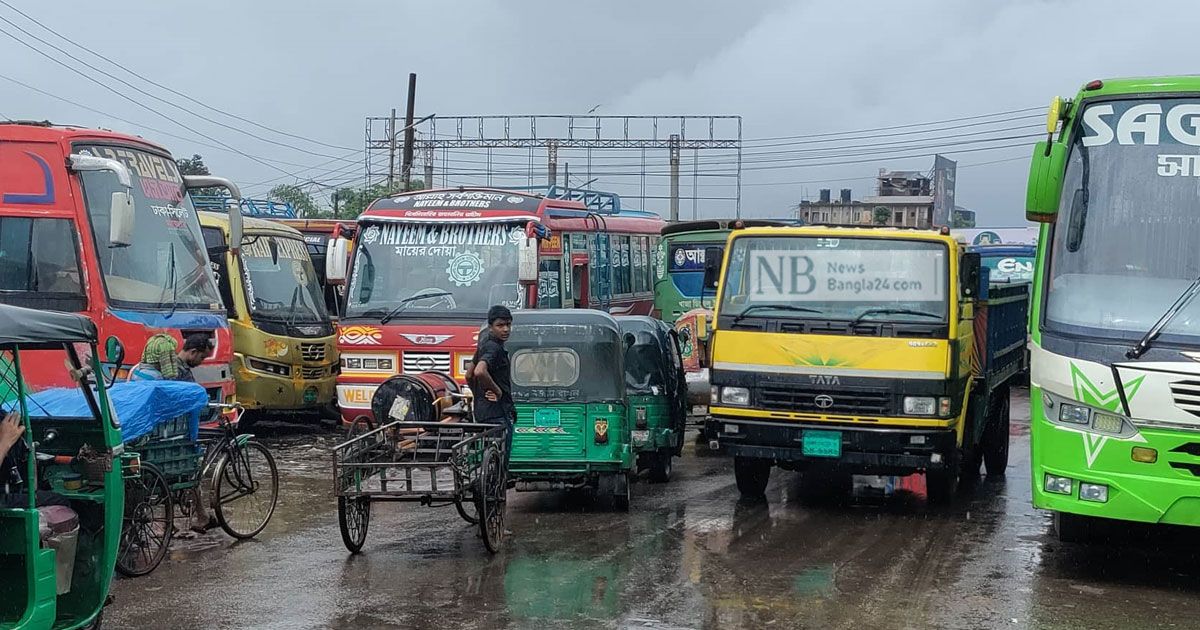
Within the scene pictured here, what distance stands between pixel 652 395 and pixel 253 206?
1323 centimetres

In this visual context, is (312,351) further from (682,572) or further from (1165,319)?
(1165,319)

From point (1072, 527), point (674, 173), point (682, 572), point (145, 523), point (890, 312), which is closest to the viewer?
point (145, 523)

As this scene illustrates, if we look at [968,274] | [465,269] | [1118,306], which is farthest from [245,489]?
[1118,306]

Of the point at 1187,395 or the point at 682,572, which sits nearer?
the point at 1187,395

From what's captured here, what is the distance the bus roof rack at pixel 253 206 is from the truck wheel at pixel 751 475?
13.5m

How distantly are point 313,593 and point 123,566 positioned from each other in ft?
4.55

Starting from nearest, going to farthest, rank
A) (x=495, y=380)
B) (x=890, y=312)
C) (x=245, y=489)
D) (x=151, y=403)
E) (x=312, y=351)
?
(x=151, y=403) → (x=495, y=380) → (x=245, y=489) → (x=890, y=312) → (x=312, y=351)

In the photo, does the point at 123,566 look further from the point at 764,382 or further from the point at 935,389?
the point at 935,389

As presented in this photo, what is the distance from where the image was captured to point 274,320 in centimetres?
1852

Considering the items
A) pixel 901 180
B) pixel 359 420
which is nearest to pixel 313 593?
pixel 359 420

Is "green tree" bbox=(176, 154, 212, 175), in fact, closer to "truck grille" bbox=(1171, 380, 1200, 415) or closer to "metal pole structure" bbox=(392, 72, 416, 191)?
"metal pole structure" bbox=(392, 72, 416, 191)

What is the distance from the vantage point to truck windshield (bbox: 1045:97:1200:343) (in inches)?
365

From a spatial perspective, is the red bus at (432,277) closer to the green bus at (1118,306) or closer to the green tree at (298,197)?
the green bus at (1118,306)

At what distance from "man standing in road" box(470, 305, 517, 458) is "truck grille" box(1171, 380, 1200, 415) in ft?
15.6
